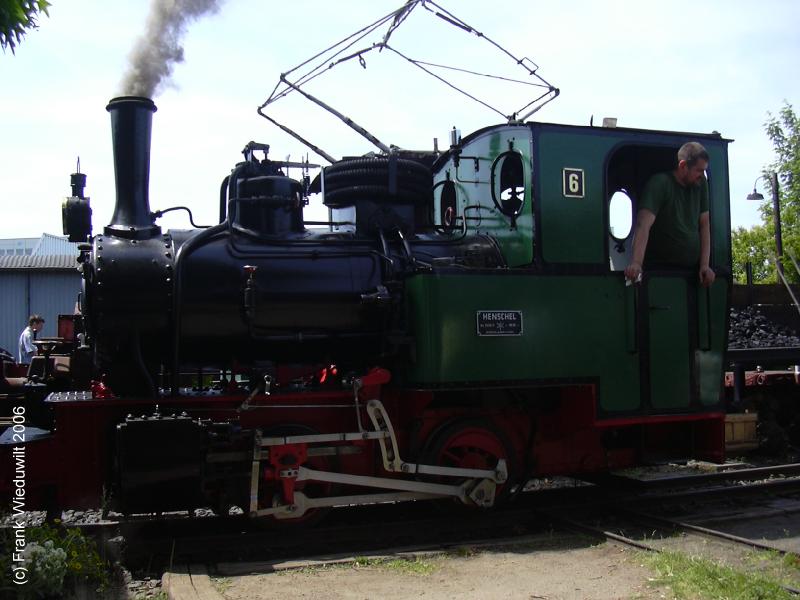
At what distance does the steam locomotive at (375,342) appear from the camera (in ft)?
16.8

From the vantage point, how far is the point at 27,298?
18.2m

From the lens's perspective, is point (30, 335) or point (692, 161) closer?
point (692, 161)

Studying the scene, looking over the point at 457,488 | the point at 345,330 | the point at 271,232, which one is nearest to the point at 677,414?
the point at 457,488

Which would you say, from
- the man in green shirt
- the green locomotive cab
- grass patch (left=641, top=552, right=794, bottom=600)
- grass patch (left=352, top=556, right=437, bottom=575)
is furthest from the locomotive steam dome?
grass patch (left=641, top=552, right=794, bottom=600)

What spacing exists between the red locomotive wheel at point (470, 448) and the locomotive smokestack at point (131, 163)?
2.48 m

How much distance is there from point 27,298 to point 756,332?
15.4 meters

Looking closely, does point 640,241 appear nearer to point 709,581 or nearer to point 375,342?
point 375,342

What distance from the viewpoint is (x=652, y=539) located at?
5.43 m

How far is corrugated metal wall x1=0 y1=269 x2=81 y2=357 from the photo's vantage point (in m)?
18.2

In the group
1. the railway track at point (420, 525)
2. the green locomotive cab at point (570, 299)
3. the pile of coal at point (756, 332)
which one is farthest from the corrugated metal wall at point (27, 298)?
the green locomotive cab at point (570, 299)

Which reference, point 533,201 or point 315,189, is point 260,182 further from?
point 533,201

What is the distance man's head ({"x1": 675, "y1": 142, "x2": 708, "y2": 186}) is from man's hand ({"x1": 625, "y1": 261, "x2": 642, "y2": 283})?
0.87 metres

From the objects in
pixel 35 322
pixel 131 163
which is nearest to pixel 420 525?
pixel 131 163

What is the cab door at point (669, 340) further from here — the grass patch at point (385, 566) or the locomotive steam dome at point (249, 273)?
the grass patch at point (385, 566)
